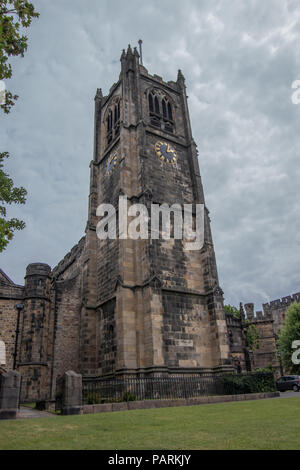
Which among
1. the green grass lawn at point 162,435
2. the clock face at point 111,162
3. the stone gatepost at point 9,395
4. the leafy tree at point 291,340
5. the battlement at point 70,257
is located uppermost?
the clock face at point 111,162

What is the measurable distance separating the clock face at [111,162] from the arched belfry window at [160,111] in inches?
155

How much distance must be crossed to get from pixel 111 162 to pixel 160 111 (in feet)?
19.8

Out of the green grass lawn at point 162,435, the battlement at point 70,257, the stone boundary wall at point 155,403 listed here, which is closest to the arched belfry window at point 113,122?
the battlement at point 70,257

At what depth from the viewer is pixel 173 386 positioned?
15812mm

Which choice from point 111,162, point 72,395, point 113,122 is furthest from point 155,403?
point 113,122

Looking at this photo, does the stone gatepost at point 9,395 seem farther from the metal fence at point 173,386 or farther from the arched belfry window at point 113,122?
the arched belfry window at point 113,122

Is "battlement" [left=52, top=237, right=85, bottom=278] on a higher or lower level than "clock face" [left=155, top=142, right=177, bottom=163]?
lower

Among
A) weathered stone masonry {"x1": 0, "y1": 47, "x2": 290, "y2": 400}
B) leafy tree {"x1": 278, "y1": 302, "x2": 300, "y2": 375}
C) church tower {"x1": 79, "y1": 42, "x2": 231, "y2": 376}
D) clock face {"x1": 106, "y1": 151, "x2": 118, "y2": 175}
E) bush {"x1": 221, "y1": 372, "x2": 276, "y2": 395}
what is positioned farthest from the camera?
leafy tree {"x1": 278, "y1": 302, "x2": 300, "y2": 375}

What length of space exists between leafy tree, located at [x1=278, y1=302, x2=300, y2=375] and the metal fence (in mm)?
Answer: 19255

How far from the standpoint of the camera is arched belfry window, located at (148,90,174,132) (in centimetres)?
2608

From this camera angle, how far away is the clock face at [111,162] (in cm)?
2421

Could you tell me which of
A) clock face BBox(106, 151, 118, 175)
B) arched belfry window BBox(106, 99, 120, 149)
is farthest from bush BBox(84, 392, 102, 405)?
arched belfry window BBox(106, 99, 120, 149)

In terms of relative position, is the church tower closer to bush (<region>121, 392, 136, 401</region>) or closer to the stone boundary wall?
bush (<region>121, 392, 136, 401</region>)

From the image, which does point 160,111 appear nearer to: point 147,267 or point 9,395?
point 147,267
